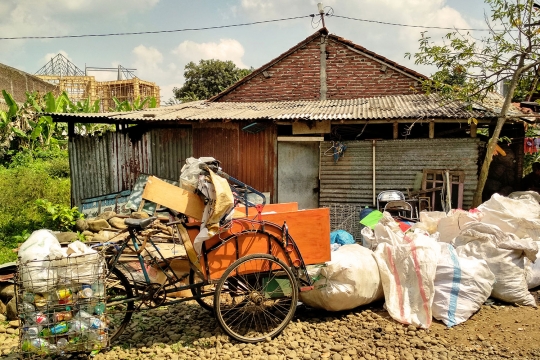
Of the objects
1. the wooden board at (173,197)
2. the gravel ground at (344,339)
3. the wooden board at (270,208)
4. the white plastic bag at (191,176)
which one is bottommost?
the gravel ground at (344,339)

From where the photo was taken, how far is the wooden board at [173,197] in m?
3.36

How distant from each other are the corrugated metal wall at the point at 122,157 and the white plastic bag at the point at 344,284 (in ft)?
19.6

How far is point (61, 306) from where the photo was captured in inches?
124

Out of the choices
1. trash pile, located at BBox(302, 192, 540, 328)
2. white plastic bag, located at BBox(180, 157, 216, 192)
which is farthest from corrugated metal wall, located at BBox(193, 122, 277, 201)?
white plastic bag, located at BBox(180, 157, 216, 192)

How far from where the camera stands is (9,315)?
4754mm

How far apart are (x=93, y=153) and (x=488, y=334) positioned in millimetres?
9234

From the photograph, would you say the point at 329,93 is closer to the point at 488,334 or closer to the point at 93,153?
the point at 93,153

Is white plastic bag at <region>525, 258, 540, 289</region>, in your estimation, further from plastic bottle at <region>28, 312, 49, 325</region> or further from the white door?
plastic bottle at <region>28, 312, 49, 325</region>

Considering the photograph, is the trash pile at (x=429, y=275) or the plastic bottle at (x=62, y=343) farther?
the trash pile at (x=429, y=275)

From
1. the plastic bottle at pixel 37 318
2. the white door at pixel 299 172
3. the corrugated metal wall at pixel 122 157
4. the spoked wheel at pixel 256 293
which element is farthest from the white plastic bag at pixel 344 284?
the corrugated metal wall at pixel 122 157

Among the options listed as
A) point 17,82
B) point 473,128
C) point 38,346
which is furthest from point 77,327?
point 17,82

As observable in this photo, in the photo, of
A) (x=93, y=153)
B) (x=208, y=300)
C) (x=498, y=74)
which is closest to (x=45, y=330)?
(x=208, y=300)

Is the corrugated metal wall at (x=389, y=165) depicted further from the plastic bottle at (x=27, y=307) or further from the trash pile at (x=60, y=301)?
the plastic bottle at (x=27, y=307)

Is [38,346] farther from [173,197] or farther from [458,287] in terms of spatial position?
[458,287]
